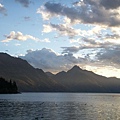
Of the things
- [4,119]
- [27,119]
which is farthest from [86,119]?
[4,119]

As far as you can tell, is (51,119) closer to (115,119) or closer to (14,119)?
(14,119)

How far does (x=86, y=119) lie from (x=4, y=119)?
78.1ft

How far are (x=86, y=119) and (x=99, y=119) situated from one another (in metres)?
4.16

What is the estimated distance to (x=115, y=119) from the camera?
274 ft

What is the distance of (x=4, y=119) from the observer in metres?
78.2

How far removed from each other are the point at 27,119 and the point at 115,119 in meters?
26.3

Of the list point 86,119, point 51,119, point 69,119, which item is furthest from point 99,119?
point 51,119

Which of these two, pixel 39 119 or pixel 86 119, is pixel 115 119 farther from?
pixel 39 119

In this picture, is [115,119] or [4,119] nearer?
[4,119]

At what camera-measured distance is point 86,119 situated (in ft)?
270

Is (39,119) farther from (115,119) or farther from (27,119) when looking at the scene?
(115,119)

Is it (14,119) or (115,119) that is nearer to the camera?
(14,119)

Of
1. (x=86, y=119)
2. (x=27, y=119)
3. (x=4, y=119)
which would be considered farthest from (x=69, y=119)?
(x=4, y=119)

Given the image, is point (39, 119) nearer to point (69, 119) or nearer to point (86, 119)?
point (69, 119)
